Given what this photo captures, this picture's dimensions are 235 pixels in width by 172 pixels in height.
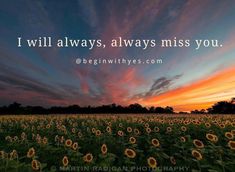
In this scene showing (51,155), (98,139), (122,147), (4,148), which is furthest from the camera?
(4,148)

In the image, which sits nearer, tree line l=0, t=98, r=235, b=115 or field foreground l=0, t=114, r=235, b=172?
field foreground l=0, t=114, r=235, b=172

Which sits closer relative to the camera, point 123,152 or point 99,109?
point 123,152

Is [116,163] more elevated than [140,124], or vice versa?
[140,124]

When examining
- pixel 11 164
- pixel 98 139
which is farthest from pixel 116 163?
pixel 11 164

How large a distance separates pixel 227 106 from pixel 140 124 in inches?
1879

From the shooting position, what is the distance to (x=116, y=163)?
10.1 m

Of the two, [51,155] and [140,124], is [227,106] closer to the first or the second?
[140,124]

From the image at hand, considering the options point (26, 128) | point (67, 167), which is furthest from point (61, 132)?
point (67, 167)

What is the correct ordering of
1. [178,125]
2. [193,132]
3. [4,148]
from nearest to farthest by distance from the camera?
[4,148]
[193,132]
[178,125]

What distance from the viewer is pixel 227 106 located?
6038 centimetres

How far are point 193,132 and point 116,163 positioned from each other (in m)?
5.21

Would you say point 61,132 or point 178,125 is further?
point 178,125

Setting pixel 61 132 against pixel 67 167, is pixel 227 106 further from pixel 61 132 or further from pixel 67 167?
pixel 67 167

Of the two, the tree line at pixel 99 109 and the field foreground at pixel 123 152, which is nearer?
the field foreground at pixel 123 152
